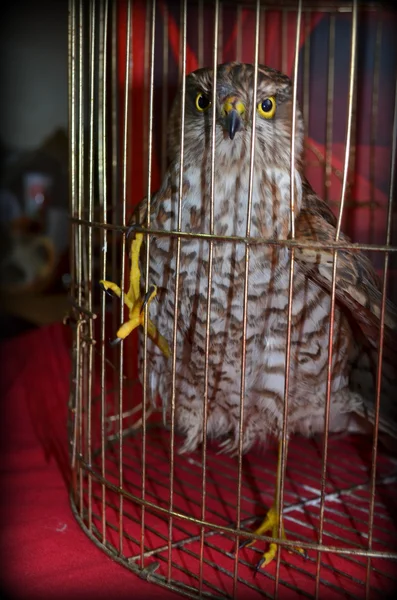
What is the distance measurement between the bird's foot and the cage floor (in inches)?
0.8

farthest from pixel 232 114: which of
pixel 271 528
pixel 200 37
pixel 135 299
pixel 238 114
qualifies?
pixel 200 37

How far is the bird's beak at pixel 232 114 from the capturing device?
3.54ft

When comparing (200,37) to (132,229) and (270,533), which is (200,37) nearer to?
(132,229)

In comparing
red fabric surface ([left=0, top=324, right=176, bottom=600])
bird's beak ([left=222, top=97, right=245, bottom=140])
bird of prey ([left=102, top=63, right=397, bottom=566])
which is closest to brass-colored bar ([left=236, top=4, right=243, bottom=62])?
bird of prey ([left=102, top=63, right=397, bottom=566])

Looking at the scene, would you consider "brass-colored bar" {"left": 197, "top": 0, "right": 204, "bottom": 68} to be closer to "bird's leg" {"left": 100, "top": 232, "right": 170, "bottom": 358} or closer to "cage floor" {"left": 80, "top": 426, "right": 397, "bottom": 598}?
"bird's leg" {"left": 100, "top": 232, "right": 170, "bottom": 358}

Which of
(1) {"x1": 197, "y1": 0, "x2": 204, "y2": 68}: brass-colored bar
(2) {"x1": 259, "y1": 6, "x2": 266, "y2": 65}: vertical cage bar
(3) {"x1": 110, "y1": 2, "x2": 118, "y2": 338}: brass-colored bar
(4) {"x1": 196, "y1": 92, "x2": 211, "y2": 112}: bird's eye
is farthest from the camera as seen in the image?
(2) {"x1": 259, "y1": 6, "x2": 266, "y2": 65}: vertical cage bar

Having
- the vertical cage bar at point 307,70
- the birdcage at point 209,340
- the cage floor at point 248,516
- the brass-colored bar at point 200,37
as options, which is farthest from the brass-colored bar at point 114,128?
the vertical cage bar at point 307,70

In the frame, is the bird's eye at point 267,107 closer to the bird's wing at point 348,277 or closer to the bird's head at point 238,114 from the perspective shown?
the bird's head at point 238,114

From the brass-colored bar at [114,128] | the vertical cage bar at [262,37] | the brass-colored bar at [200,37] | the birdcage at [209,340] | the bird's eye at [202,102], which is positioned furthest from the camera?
the vertical cage bar at [262,37]

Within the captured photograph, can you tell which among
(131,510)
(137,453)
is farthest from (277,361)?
(137,453)

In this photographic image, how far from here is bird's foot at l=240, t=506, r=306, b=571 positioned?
114 centimetres

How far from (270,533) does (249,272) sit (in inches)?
23.3

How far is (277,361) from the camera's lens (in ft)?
4.06

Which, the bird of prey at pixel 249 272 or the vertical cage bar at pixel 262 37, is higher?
the vertical cage bar at pixel 262 37
